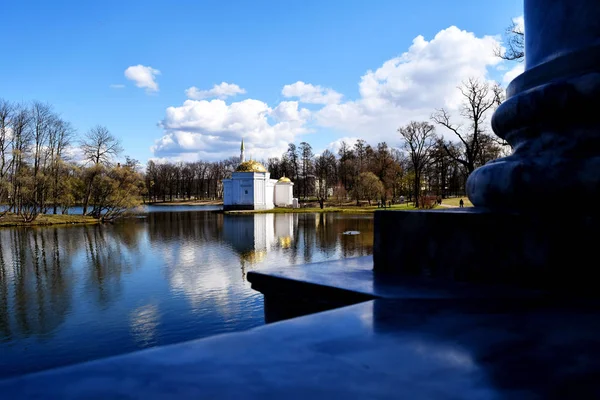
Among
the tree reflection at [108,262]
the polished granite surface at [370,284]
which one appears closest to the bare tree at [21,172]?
the tree reflection at [108,262]

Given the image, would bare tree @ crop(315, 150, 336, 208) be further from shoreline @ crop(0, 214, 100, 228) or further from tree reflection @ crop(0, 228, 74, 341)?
tree reflection @ crop(0, 228, 74, 341)

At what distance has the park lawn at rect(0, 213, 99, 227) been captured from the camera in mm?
30125

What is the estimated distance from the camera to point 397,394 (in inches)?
A: 46.5

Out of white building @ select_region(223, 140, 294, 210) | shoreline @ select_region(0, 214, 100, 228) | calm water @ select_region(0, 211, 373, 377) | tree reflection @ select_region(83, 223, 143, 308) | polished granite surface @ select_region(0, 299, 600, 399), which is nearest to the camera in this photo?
polished granite surface @ select_region(0, 299, 600, 399)

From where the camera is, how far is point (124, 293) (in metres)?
9.52

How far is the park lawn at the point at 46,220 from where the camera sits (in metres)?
30.1

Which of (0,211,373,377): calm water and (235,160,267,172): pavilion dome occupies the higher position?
(235,160,267,172): pavilion dome

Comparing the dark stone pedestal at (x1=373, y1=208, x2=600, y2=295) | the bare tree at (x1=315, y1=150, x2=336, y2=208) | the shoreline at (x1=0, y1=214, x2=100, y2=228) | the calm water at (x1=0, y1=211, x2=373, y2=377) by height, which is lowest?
the calm water at (x1=0, y1=211, x2=373, y2=377)

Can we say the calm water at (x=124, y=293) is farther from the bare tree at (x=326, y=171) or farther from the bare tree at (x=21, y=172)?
the bare tree at (x=326, y=171)

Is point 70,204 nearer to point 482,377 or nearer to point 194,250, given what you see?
point 194,250

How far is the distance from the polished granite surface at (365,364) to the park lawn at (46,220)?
111 ft

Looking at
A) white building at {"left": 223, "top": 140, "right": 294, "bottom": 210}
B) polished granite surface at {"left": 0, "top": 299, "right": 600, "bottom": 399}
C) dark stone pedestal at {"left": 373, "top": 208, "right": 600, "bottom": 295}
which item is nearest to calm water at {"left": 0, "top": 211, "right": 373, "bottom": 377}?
dark stone pedestal at {"left": 373, "top": 208, "right": 600, "bottom": 295}

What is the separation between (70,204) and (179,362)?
132 feet

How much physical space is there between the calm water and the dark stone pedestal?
32.9 inches
